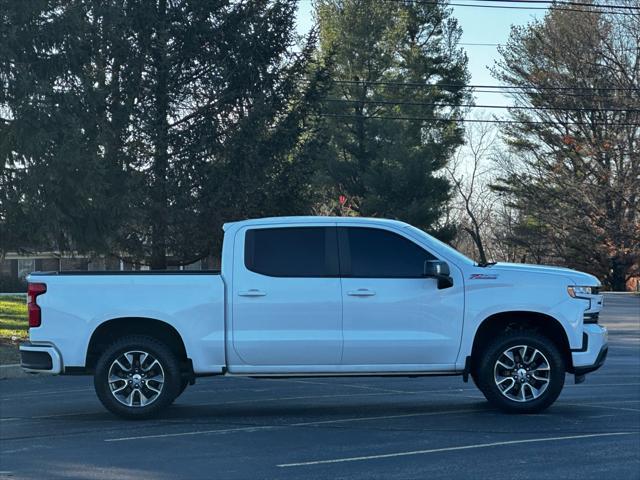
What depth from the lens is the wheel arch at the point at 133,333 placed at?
10211 mm

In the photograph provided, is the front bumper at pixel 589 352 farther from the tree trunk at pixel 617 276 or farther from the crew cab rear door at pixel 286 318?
A: the tree trunk at pixel 617 276

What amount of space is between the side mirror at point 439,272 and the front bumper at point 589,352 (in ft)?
4.90

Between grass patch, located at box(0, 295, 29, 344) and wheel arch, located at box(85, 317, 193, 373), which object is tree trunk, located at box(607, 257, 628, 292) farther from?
wheel arch, located at box(85, 317, 193, 373)

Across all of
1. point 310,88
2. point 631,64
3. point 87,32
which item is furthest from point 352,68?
point 87,32

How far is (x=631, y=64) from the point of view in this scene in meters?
46.3

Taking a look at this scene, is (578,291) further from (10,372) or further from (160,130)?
(160,130)

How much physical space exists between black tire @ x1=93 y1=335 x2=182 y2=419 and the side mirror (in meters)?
2.73

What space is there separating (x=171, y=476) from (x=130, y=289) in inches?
117

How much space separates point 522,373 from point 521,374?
16 mm

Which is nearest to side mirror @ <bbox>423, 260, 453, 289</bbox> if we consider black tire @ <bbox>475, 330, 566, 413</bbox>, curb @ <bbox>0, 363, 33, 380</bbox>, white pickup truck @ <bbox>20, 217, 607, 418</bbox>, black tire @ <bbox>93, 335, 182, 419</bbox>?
white pickup truck @ <bbox>20, 217, 607, 418</bbox>

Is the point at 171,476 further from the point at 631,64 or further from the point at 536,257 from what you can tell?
the point at 536,257

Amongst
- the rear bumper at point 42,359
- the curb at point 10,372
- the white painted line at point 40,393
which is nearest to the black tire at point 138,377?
the rear bumper at point 42,359

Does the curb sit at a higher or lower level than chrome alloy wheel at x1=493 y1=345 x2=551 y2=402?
lower

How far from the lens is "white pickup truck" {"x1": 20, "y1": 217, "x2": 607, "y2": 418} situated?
1001 cm
